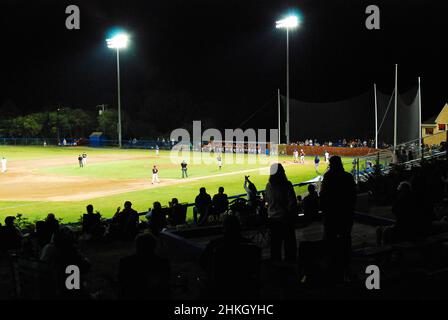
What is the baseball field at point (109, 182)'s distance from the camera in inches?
938

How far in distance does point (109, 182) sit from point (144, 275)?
92.9ft

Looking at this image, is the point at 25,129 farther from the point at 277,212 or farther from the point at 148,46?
the point at 277,212

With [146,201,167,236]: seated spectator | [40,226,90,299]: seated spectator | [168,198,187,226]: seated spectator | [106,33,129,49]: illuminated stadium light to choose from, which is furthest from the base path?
[106,33,129,49]: illuminated stadium light

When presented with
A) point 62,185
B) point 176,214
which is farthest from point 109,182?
point 176,214

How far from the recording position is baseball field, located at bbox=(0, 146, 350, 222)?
23828 millimetres

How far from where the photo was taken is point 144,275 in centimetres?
505

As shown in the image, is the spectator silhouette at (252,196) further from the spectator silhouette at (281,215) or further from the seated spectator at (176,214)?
the spectator silhouette at (281,215)

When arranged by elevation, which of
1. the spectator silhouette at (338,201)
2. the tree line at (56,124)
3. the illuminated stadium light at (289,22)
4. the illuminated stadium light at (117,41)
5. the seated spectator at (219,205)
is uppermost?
the illuminated stadium light at (117,41)

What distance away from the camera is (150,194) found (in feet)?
89.0

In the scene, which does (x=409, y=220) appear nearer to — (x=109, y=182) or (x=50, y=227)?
(x=50, y=227)

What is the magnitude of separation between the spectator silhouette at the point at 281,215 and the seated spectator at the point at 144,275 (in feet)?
7.97

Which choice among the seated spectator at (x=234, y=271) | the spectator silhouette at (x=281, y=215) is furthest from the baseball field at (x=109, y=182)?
the seated spectator at (x=234, y=271)

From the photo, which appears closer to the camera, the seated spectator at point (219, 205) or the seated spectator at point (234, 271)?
the seated spectator at point (234, 271)
